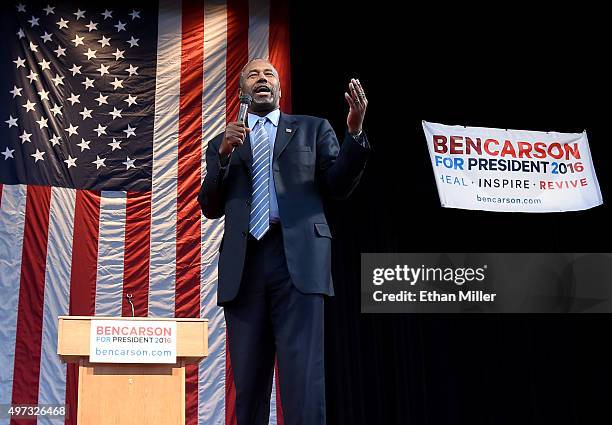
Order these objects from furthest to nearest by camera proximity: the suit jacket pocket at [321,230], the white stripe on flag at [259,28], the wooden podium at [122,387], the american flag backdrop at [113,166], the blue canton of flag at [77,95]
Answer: the white stripe on flag at [259,28] → the blue canton of flag at [77,95] → the american flag backdrop at [113,166] → the wooden podium at [122,387] → the suit jacket pocket at [321,230]

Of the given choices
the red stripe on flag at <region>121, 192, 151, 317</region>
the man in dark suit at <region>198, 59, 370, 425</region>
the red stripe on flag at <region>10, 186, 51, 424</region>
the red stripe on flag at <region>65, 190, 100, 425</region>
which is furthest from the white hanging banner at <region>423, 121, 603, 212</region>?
the man in dark suit at <region>198, 59, 370, 425</region>

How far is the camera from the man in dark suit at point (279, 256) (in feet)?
7.39

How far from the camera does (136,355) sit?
2.82 metres

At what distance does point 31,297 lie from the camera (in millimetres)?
4988

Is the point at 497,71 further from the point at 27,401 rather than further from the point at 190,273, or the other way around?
the point at 27,401

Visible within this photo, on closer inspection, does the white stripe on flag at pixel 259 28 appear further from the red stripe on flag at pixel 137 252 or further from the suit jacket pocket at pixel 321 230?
the suit jacket pocket at pixel 321 230

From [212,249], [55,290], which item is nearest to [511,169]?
[212,249]

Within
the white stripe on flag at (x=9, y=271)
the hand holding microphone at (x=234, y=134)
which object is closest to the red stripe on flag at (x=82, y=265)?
the white stripe on flag at (x=9, y=271)

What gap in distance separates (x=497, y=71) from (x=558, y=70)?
46cm

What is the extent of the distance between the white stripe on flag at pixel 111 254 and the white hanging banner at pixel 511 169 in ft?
6.77

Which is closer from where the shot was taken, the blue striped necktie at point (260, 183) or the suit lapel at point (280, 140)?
the blue striped necktie at point (260, 183)

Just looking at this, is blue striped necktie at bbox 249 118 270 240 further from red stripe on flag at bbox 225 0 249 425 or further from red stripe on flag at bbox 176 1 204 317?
red stripe on flag at bbox 225 0 249 425

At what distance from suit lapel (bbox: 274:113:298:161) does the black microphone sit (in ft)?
0.38

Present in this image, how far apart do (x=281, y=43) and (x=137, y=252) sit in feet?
5.59
